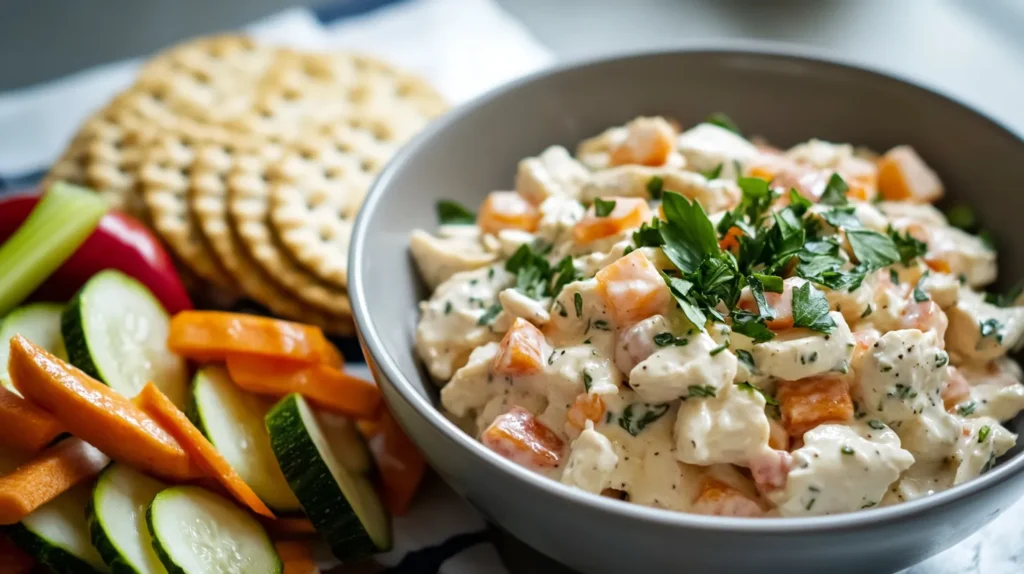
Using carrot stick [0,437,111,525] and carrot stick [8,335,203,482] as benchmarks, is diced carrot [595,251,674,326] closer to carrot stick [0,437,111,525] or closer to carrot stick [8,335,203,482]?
carrot stick [8,335,203,482]

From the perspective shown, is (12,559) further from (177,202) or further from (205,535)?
(177,202)

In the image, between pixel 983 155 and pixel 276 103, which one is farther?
pixel 276 103

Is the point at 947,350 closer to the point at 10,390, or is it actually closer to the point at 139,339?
the point at 139,339

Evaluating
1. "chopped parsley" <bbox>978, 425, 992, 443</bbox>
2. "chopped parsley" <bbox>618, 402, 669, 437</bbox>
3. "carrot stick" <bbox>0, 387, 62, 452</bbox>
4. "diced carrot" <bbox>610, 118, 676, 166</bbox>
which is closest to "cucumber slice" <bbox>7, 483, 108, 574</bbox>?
"carrot stick" <bbox>0, 387, 62, 452</bbox>

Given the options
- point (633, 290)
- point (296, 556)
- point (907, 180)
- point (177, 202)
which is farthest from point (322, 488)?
point (907, 180)

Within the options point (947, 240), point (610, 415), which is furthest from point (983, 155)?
point (610, 415)

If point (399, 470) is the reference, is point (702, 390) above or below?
above
